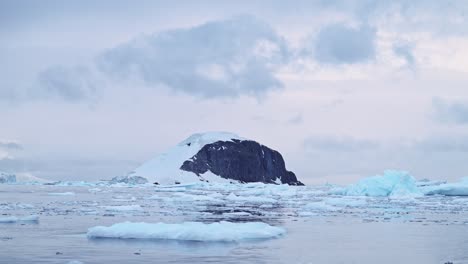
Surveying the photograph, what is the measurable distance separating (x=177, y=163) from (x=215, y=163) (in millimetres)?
14560

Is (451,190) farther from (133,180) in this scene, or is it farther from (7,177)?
(7,177)

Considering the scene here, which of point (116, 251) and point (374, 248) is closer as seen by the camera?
point (116, 251)

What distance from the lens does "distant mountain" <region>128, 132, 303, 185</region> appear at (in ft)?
540

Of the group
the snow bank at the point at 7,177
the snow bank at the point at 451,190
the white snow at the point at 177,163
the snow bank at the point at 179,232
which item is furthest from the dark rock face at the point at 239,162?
the snow bank at the point at 179,232

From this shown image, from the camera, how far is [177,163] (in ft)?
559

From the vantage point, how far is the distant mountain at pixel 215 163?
16450 centimetres

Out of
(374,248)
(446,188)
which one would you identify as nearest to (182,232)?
(374,248)

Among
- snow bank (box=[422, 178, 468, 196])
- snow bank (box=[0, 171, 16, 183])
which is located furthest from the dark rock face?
snow bank (box=[422, 178, 468, 196])

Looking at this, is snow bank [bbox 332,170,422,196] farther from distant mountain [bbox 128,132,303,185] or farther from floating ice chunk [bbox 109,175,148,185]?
distant mountain [bbox 128,132,303,185]

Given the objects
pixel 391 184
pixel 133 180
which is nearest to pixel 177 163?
pixel 133 180

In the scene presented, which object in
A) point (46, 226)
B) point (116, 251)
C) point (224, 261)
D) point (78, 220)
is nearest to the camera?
point (224, 261)

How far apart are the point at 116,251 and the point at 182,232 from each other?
311cm

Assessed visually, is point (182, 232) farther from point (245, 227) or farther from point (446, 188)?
point (446, 188)

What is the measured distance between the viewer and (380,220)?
26.5 m
